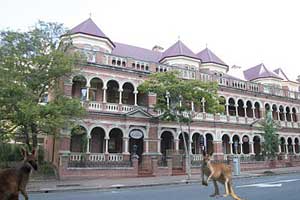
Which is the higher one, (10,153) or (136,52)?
(136,52)

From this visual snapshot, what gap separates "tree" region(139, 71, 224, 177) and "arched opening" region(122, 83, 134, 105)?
4.34 m

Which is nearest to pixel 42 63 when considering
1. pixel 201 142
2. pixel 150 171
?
pixel 150 171

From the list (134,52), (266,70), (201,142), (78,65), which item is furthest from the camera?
(266,70)

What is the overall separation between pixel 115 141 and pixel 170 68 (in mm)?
8833

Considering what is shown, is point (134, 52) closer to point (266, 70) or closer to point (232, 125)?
point (232, 125)

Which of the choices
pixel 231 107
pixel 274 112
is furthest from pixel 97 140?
pixel 274 112

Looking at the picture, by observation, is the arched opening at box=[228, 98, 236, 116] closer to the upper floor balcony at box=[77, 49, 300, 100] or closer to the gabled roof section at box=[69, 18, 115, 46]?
the upper floor balcony at box=[77, 49, 300, 100]

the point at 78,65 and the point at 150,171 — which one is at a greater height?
the point at 78,65

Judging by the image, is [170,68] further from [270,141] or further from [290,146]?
[290,146]

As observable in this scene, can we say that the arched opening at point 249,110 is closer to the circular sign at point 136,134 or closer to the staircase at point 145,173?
the circular sign at point 136,134

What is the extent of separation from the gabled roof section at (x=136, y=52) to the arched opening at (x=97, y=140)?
30.2 ft

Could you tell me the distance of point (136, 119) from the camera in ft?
86.1

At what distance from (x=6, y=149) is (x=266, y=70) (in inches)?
1311

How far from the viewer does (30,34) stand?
770 inches
